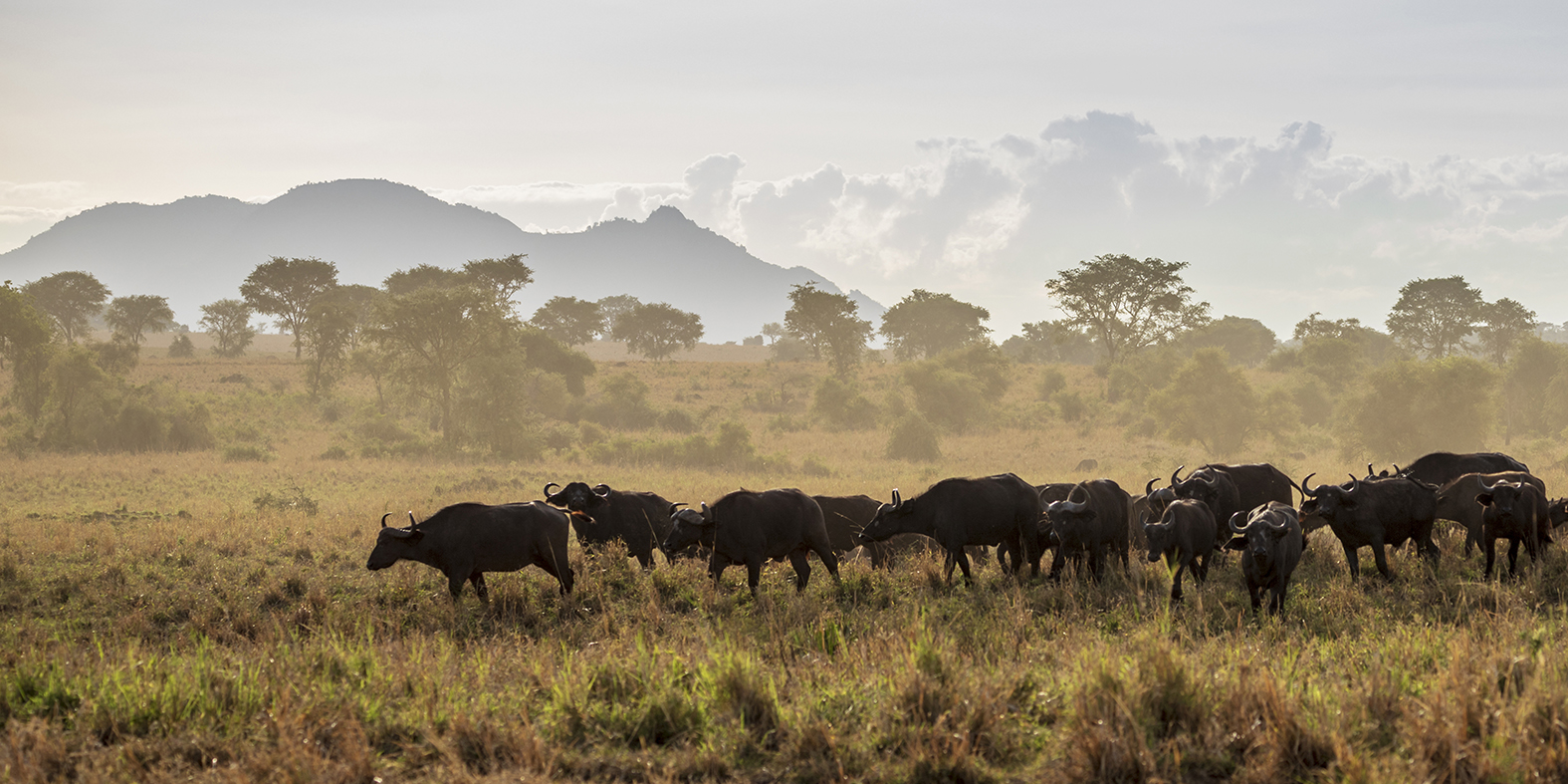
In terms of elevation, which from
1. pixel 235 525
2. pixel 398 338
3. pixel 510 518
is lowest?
pixel 235 525

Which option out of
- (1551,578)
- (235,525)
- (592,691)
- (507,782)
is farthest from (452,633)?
(1551,578)

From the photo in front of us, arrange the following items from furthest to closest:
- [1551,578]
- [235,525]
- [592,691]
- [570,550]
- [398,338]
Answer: [398,338]
[235,525]
[570,550]
[1551,578]
[592,691]

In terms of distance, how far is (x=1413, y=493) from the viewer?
36.4 ft

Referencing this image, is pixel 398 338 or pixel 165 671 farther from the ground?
pixel 398 338

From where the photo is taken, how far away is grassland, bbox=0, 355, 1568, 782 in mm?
5195

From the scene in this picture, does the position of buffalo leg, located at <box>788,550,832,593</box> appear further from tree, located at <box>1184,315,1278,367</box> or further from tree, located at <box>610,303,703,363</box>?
tree, located at <box>1184,315,1278,367</box>

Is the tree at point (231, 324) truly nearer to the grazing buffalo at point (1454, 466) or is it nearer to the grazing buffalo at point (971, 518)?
the grazing buffalo at point (971, 518)

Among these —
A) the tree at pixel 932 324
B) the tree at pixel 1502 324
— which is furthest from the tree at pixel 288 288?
the tree at pixel 1502 324

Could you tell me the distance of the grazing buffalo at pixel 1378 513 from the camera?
10664 mm

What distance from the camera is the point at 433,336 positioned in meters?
45.9

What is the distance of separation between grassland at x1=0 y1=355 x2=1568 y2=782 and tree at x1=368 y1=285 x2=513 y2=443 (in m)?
32.6

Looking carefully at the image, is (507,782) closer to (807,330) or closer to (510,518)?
(510,518)

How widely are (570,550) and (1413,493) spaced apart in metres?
11.6

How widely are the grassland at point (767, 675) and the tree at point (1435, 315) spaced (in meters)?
67.9
